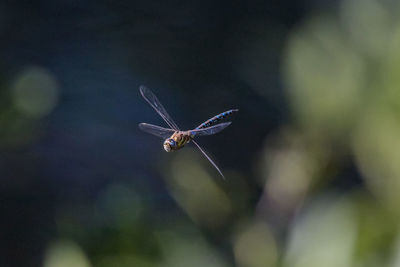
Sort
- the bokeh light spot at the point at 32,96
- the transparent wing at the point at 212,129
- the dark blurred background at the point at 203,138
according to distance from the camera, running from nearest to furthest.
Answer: the dark blurred background at the point at 203,138
the transparent wing at the point at 212,129
the bokeh light spot at the point at 32,96

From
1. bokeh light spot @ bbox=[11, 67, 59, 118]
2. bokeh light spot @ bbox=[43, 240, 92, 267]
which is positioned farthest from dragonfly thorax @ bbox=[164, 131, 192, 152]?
bokeh light spot @ bbox=[11, 67, 59, 118]

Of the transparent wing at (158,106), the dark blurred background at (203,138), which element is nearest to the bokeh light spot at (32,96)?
the dark blurred background at (203,138)

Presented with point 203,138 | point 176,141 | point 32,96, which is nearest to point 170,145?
point 176,141

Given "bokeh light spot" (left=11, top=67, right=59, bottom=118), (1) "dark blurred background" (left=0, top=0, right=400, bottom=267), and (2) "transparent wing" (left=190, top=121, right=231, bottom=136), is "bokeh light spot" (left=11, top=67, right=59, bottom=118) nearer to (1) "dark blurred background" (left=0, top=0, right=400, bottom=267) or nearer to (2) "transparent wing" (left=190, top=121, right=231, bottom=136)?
(1) "dark blurred background" (left=0, top=0, right=400, bottom=267)

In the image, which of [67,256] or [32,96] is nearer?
[67,256]

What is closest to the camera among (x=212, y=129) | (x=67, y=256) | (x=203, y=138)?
(x=67, y=256)

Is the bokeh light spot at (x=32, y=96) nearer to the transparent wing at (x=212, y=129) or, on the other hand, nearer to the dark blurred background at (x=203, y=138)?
the dark blurred background at (x=203, y=138)

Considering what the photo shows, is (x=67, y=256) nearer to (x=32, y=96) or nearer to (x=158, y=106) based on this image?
(x=158, y=106)

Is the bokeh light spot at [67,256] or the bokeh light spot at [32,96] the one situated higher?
the bokeh light spot at [67,256]

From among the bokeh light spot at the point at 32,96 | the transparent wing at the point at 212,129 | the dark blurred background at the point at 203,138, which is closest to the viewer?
the dark blurred background at the point at 203,138
